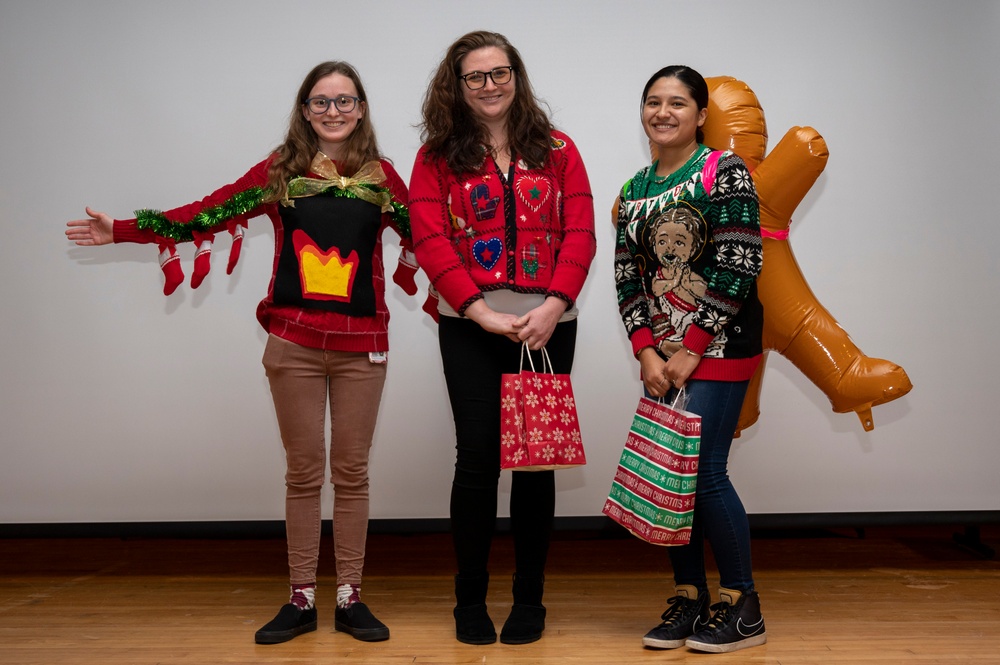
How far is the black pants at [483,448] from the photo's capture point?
2027mm

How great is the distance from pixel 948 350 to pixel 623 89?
1404 mm

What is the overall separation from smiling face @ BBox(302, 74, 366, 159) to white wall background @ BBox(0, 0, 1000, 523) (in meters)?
0.77

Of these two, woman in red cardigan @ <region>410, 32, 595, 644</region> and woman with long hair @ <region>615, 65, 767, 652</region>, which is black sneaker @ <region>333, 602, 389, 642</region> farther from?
woman with long hair @ <region>615, 65, 767, 652</region>

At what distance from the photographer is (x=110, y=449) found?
297 centimetres

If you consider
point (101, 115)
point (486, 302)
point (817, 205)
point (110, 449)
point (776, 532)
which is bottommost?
point (776, 532)

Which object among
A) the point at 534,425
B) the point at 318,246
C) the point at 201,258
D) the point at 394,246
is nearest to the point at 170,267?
the point at 201,258

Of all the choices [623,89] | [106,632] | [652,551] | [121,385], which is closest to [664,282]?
[623,89]

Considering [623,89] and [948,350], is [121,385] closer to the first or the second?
[623,89]

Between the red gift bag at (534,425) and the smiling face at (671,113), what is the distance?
1.96ft

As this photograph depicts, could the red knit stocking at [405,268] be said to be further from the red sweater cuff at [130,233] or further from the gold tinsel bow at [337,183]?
the red sweater cuff at [130,233]

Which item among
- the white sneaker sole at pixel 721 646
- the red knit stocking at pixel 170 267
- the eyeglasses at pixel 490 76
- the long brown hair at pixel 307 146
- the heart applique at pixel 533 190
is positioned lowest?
the white sneaker sole at pixel 721 646

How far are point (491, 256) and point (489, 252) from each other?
10 millimetres

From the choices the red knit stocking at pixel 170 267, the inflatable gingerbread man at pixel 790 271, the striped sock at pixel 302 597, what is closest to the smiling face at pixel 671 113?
the inflatable gingerbread man at pixel 790 271

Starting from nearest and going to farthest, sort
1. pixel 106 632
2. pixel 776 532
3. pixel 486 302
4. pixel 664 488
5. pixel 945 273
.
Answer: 1. pixel 664 488
2. pixel 486 302
3. pixel 106 632
4. pixel 945 273
5. pixel 776 532
